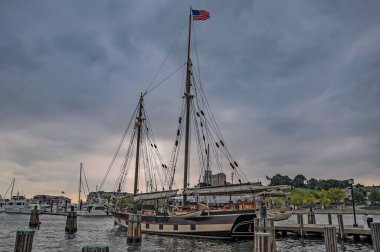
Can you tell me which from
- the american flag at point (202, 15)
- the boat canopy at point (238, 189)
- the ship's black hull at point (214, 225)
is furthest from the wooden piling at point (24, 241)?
the american flag at point (202, 15)

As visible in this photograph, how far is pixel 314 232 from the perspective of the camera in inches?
1602

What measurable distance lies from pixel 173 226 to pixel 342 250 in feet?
66.7

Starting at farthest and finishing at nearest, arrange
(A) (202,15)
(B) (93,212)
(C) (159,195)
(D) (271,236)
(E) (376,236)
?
1. (B) (93,212)
2. (C) (159,195)
3. (A) (202,15)
4. (D) (271,236)
5. (E) (376,236)

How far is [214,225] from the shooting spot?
3850 centimetres

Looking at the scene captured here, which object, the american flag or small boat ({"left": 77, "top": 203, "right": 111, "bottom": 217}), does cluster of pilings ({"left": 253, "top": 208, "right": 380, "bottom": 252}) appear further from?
small boat ({"left": 77, "top": 203, "right": 111, "bottom": 217})

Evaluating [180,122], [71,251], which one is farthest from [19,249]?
[180,122]

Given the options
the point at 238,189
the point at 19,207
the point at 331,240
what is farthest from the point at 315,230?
the point at 19,207

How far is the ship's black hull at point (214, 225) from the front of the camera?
37.7m

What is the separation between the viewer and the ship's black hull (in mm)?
37656

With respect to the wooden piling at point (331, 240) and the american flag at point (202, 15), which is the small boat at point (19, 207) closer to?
the american flag at point (202, 15)

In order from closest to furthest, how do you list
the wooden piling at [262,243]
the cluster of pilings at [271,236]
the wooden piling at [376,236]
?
1. the wooden piling at [262,243]
2. the cluster of pilings at [271,236]
3. the wooden piling at [376,236]

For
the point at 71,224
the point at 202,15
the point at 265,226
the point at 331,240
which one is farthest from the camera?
the point at 71,224

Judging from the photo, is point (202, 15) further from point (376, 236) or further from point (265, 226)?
point (376, 236)

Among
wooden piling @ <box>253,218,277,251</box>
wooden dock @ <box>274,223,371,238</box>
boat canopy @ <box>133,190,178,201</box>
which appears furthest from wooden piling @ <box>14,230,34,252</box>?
boat canopy @ <box>133,190,178,201</box>
